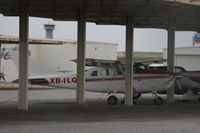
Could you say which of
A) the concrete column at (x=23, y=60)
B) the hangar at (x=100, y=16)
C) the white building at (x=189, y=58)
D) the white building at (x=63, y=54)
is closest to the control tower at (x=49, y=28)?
the white building at (x=63, y=54)

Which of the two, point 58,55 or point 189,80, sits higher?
point 58,55

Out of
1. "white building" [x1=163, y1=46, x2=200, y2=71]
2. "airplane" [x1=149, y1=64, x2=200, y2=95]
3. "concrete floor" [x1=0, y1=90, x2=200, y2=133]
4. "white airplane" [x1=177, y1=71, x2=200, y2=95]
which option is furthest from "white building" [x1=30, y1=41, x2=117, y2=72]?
"concrete floor" [x1=0, y1=90, x2=200, y2=133]

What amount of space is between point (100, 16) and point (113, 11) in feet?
5.85

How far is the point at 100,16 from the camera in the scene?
93.2ft

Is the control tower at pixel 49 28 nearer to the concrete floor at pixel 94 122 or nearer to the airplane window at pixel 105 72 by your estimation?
the airplane window at pixel 105 72

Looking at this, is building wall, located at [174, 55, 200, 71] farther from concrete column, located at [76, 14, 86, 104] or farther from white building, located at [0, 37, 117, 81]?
concrete column, located at [76, 14, 86, 104]

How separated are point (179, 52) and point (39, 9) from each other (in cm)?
2897

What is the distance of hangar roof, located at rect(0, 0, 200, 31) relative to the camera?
80.5 ft

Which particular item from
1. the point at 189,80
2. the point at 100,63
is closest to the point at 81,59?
the point at 100,63

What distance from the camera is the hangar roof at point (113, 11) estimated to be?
2453 cm

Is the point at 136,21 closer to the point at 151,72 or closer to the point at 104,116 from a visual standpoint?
the point at 151,72

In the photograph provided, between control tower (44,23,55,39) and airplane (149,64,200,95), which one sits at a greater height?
control tower (44,23,55,39)

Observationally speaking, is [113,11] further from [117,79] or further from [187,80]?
[187,80]

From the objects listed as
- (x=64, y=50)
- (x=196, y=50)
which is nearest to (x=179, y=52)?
(x=196, y=50)
